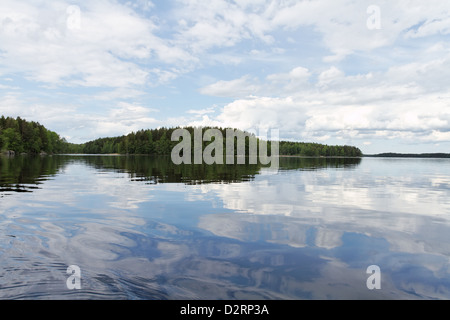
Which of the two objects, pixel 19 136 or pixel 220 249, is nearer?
pixel 220 249

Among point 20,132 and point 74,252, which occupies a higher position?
point 20,132

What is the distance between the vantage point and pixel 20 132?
187250mm

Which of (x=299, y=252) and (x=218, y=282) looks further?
(x=299, y=252)

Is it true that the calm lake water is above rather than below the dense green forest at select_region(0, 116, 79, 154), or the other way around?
below

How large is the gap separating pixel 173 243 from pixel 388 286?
25.1ft

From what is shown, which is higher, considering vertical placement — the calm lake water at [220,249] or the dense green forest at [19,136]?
the dense green forest at [19,136]

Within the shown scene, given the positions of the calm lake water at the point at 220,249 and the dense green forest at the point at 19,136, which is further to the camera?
the dense green forest at the point at 19,136

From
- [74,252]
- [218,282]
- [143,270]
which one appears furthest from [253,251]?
[74,252]

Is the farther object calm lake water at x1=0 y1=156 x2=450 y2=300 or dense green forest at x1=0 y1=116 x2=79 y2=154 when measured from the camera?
dense green forest at x1=0 y1=116 x2=79 y2=154

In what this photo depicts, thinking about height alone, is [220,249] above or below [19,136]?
below
